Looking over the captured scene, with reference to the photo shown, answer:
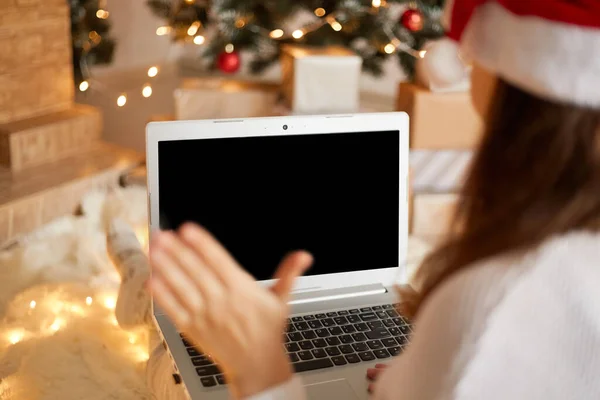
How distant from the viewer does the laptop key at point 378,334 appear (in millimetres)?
862

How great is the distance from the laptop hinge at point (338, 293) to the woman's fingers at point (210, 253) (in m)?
0.40

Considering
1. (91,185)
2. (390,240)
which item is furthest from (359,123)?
(91,185)

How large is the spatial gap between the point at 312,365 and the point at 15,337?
726mm

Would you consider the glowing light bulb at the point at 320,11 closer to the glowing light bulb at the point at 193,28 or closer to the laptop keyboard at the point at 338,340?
the glowing light bulb at the point at 193,28

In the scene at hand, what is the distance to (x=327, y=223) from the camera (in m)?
0.94

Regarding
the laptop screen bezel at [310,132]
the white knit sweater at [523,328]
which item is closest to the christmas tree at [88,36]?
the laptop screen bezel at [310,132]

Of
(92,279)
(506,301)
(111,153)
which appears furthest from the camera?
(111,153)

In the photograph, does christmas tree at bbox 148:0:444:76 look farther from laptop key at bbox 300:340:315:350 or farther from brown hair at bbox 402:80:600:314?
brown hair at bbox 402:80:600:314

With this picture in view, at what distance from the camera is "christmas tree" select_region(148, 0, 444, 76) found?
203 centimetres

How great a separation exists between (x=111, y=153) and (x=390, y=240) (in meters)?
1.27

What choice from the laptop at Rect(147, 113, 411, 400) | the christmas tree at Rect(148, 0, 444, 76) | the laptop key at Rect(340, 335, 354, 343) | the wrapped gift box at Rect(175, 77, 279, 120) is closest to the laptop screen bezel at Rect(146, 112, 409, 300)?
the laptop at Rect(147, 113, 411, 400)

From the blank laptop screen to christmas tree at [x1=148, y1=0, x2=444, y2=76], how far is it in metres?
1.14

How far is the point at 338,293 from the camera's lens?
948mm

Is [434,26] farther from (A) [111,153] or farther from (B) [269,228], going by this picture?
(B) [269,228]
